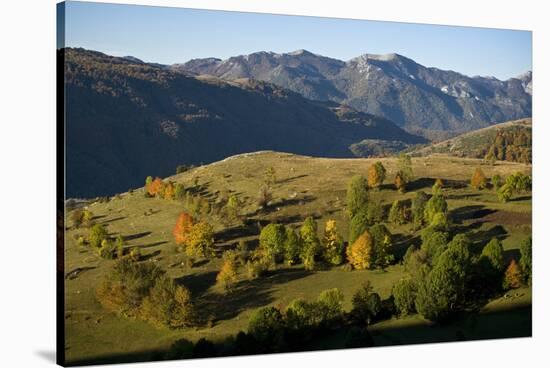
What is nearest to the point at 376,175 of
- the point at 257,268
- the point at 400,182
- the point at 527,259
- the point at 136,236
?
the point at 400,182

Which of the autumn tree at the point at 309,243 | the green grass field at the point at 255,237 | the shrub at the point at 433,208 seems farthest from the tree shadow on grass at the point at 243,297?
the shrub at the point at 433,208

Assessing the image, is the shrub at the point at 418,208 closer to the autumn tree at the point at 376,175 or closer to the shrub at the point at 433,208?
the shrub at the point at 433,208

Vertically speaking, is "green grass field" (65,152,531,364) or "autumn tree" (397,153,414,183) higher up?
"autumn tree" (397,153,414,183)

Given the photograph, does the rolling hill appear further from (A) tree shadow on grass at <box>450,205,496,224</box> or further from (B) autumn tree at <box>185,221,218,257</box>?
(B) autumn tree at <box>185,221,218,257</box>

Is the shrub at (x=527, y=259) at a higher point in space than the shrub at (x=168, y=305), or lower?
higher

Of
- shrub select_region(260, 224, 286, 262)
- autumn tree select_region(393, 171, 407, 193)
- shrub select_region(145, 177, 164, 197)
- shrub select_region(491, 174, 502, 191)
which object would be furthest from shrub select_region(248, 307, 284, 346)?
shrub select_region(491, 174, 502, 191)

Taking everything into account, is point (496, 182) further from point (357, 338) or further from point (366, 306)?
point (357, 338)
